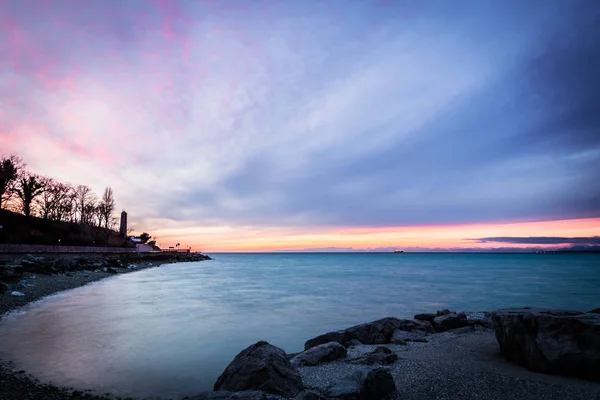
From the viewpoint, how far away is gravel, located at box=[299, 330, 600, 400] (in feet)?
15.9

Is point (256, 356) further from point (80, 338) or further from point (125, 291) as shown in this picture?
point (125, 291)

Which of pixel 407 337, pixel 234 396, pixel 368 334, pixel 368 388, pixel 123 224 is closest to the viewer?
pixel 234 396

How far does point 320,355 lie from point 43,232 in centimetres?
5886

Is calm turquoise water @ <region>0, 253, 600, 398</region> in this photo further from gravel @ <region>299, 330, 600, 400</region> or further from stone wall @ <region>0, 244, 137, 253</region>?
stone wall @ <region>0, 244, 137, 253</region>

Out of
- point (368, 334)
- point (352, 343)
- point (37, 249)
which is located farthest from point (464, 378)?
point (37, 249)

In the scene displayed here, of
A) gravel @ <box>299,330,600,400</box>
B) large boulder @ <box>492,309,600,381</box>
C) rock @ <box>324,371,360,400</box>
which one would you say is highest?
large boulder @ <box>492,309,600,381</box>

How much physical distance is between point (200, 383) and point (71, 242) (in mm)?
58093

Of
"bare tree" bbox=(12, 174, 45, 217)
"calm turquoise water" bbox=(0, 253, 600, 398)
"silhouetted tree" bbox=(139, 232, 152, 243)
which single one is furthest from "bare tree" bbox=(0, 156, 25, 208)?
"silhouetted tree" bbox=(139, 232, 152, 243)

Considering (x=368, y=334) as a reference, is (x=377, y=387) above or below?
above

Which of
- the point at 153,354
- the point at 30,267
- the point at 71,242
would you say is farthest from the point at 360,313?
the point at 71,242

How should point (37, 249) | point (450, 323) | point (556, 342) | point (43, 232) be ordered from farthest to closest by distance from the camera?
point (43, 232), point (37, 249), point (450, 323), point (556, 342)

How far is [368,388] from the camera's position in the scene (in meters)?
4.65

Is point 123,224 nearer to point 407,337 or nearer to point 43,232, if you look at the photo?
point 43,232

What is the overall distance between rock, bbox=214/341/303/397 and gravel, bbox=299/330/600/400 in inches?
20.4
